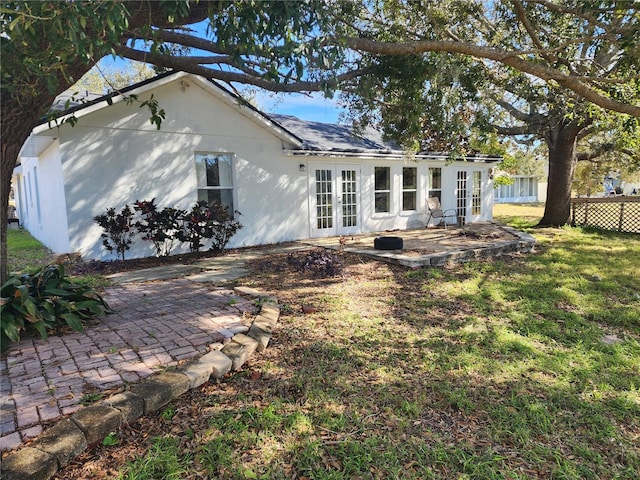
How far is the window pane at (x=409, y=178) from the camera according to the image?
13001 millimetres

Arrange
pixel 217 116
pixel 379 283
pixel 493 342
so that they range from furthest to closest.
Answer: pixel 217 116 < pixel 379 283 < pixel 493 342

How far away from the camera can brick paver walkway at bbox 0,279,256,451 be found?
8.29ft

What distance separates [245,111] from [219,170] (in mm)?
1612

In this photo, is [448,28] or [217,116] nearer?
[448,28]

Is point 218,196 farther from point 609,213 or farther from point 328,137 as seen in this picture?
point 609,213

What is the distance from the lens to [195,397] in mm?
2844

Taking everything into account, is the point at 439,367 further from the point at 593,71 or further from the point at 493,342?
the point at 593,71

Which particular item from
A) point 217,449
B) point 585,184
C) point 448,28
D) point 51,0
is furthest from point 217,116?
point 585,184

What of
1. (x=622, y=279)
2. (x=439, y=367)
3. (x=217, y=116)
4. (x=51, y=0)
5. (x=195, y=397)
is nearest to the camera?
(x=51, y=0)

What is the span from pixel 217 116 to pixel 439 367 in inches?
315

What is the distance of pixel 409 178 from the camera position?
13133mm

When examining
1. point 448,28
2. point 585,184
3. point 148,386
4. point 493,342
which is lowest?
point 493,342

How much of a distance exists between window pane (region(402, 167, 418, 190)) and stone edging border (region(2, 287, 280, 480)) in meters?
10.3

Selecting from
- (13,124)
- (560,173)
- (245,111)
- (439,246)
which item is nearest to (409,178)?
(439,246)
